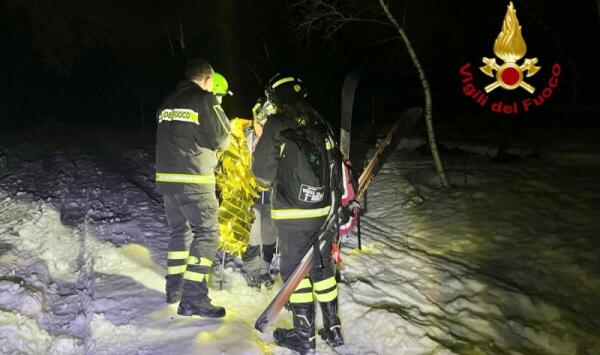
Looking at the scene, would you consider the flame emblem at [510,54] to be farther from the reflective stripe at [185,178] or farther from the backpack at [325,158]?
the reflective stripe at [185,178]

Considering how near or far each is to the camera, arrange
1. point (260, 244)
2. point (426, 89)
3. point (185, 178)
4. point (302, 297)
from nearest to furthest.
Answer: point (302, 297)
point (185, 178)
point (260, 244)
point (426, 89)

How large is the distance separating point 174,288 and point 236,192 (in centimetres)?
108

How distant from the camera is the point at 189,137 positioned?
381 cm

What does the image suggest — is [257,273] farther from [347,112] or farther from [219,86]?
[347,112]

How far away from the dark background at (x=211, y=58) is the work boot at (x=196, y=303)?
14.9 m

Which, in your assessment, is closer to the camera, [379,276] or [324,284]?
[324,284]

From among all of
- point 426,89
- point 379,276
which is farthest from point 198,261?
point 426,89

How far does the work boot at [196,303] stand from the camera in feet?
12.7

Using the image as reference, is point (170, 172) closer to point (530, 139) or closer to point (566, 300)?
point (566, 300)

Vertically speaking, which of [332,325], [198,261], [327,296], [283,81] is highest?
[283,81]

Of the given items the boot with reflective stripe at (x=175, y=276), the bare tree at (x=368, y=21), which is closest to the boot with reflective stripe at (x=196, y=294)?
the boot with reflective stripe at (x=175, y=276)

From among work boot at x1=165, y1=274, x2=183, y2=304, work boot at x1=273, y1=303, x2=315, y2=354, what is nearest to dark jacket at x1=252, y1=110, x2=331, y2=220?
work boot at x1=273, y1=303, x2=315, y2=354

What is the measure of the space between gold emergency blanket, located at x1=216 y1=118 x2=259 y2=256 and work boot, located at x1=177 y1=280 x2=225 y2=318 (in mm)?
662

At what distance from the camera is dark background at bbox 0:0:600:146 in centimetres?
1803
